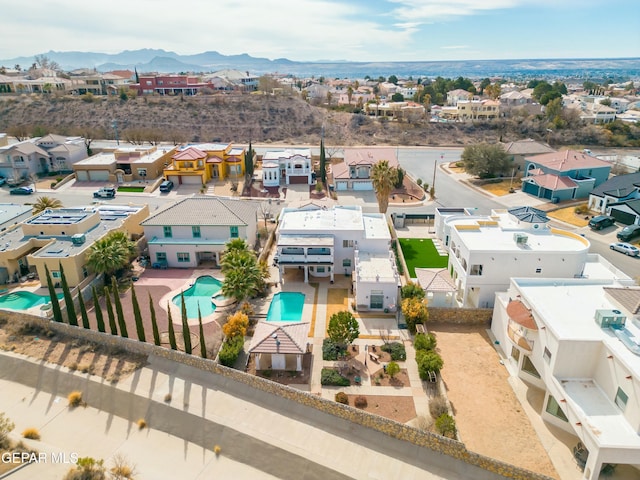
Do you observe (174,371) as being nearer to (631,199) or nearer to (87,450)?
(87,450)

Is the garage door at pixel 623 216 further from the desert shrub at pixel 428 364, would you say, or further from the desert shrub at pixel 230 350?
the desert shrub at pixel 230 350

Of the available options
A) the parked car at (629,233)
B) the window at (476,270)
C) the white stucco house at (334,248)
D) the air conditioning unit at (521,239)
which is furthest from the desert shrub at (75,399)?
the parked car at (629,233)

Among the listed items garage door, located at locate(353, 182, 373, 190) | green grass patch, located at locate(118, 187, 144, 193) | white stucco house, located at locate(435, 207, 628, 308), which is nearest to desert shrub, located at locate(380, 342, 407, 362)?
white stucco house, located at locate(435, 207, 628, 308)

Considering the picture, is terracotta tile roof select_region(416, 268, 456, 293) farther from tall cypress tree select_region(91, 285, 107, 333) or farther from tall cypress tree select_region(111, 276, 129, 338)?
A: tall cypress tree select_region(91, 285, 107, 333)

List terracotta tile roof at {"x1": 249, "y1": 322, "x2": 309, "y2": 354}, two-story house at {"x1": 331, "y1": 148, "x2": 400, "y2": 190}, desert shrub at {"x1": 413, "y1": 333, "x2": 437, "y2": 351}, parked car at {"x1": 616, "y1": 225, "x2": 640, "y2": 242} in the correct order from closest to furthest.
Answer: terracotta tile roof at {"x1": 249, "y1": 322, "x2": 309, "y2": 354} < desert shrub at {"x1": 413, "y1": 333, "x2": 437, "y2": 351} < parked car at {"x1": 616, "y1": 225, "x2": 640, "y2": 242} < two-story house at {"x1": 331, "y1": 148, "x2": 400, "y2": 190}

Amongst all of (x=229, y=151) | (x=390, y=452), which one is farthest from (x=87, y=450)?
(x=229, y=151)
